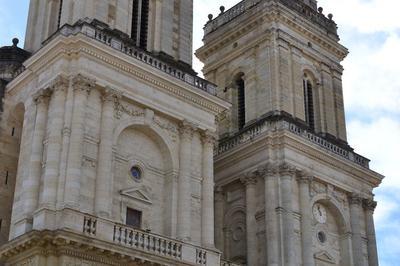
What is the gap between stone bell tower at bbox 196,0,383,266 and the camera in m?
32.7

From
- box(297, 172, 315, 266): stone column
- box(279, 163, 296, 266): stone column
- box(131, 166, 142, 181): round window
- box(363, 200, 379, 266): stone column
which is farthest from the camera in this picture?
box(363, 200, 379, 266): stone column

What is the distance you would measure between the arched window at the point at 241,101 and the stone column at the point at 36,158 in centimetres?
1272

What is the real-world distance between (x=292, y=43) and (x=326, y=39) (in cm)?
286

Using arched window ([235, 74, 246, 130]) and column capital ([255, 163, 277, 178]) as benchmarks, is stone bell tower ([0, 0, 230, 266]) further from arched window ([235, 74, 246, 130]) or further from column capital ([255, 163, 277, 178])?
arched window ([235, 74, 246, 130])

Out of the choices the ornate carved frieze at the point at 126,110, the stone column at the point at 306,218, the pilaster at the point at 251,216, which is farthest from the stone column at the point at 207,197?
the stone column at the point at 306,218

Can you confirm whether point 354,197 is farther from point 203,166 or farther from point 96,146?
point 96,146

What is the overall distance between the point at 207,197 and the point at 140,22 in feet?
26.2

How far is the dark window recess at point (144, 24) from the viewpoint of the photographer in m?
30.4

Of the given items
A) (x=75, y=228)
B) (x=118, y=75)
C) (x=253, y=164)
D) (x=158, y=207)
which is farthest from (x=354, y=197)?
(x=75, y=228)

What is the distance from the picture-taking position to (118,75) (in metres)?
27.2

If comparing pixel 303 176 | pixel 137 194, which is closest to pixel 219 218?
pixel 303 176

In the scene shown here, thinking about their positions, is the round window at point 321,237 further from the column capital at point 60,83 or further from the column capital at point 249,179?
the column capital at point 60,83

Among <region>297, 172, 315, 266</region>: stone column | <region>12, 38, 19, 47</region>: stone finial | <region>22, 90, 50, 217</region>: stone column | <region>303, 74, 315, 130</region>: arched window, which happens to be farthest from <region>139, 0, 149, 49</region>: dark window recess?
<region>303, 74, 315, 130</region>: arched window

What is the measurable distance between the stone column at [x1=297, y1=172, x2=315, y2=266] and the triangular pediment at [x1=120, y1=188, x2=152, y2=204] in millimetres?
8369
